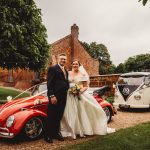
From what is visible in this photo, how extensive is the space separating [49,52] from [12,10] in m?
4.97

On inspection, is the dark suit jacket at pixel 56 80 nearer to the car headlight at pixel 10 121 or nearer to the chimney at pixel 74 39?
the car headlight at pixel 10 121

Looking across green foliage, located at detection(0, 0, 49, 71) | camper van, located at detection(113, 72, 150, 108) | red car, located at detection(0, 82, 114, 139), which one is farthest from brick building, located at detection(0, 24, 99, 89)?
red car, located at detection(0, 82, 114, 139)

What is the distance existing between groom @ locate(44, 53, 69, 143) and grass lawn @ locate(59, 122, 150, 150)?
3.25ft

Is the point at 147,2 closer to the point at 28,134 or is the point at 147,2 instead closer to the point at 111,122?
the point at 28,134

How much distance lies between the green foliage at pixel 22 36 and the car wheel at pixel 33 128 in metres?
13.5

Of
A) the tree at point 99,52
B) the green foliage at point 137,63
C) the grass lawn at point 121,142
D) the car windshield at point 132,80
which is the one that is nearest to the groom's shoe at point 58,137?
the grass lawn at point 121,142

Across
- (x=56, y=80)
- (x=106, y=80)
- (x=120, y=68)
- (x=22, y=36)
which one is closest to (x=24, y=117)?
(x=56, y=80)

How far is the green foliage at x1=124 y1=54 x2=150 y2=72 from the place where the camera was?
74.9 meters

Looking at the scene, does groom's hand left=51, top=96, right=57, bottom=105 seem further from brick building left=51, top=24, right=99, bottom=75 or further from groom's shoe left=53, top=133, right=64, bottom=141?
brick building left=51, top=24, right=99, bottom=75

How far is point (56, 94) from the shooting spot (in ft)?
27.2

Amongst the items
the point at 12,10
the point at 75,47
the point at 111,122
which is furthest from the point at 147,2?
the point at 75,47

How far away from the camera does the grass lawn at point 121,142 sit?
24.4 ft

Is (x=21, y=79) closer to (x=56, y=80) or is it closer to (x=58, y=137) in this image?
(x=58, y=137)

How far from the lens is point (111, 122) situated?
1144cm
